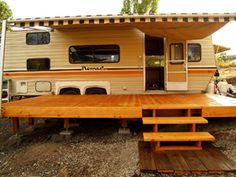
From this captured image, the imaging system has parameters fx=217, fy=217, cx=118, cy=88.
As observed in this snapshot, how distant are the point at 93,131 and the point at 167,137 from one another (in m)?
1.95

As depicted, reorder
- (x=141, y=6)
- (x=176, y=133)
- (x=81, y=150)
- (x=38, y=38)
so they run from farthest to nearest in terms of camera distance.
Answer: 1. (x=141, y=6)
2. (x=38, y=38)
3. (x=81, y=150)
4. (x=176, y=133)

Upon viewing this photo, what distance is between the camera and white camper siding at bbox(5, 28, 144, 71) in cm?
607

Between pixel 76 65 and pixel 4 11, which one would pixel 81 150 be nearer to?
pixel 76 65

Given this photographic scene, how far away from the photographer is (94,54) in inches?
245

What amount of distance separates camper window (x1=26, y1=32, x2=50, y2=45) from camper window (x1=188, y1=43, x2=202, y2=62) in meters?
4.10

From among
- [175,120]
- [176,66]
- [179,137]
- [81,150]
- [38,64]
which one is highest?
[38,64]

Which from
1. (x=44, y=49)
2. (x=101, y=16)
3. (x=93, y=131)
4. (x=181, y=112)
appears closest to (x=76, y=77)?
(x=44, y=49)

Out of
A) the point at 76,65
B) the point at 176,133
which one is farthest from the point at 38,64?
the point at 176,133

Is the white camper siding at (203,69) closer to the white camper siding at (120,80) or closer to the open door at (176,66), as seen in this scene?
the open door at (176,66)

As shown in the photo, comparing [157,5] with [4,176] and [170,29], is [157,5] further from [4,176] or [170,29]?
[4,176]

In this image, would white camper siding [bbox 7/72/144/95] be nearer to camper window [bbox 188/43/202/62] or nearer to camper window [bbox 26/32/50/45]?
camper window [bbox 26/32/50/45]

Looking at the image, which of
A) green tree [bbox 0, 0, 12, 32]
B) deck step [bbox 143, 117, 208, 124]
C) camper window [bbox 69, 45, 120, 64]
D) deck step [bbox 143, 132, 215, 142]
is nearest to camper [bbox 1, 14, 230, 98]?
camper window [bbox 69, 45, 120, 64]

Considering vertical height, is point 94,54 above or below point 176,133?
above

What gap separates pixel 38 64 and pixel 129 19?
11.5 ft
